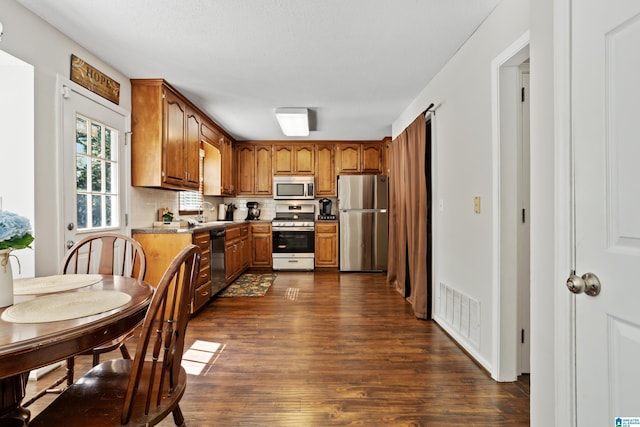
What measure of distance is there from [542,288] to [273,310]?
2.64 meters

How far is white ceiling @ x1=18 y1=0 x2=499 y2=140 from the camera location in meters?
1.95

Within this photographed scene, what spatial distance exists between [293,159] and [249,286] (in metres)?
2.50

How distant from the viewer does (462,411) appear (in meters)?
1.67

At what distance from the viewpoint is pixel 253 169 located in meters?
5.77

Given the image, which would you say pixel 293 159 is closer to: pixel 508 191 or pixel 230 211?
pixel 230 211

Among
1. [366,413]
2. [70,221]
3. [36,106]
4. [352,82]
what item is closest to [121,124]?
[36,106]

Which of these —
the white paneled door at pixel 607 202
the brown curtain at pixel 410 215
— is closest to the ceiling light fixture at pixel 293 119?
the brown curtain at pixel 410 215

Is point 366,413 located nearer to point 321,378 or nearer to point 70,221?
point 321,378

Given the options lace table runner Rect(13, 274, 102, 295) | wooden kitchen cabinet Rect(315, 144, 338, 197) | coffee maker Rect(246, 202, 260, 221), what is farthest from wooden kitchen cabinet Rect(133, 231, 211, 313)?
wooden kitchen cabinet Rect(315, 144, 338, 197)

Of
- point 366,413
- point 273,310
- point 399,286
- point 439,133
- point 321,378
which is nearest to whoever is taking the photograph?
point 366,413

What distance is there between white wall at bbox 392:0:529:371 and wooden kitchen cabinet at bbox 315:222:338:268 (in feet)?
8.56

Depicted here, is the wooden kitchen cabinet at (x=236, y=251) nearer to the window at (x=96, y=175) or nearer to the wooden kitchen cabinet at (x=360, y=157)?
the window at (x=96, y=175)

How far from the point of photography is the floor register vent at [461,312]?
7.38 ft

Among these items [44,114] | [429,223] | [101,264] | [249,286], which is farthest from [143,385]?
[249,286]
